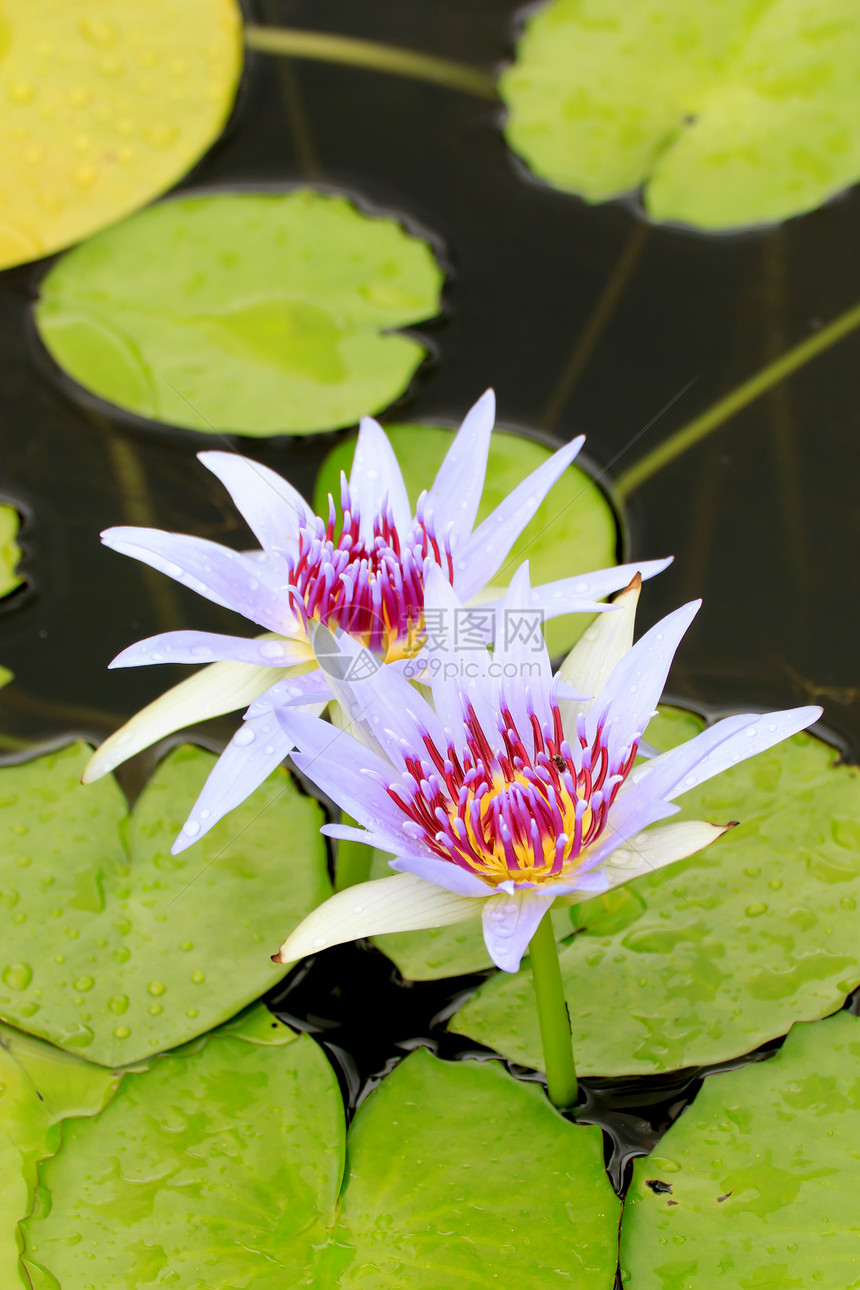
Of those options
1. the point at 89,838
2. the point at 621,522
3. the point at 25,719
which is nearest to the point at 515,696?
the point at 89,838

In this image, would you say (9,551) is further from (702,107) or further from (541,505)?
(702,107)

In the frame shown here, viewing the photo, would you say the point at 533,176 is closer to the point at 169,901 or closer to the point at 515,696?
the point at 515,696

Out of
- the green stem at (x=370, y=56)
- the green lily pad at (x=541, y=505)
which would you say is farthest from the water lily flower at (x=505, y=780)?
the green stem at (x=370, y=56)

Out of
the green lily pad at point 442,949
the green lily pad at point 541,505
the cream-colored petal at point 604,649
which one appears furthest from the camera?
the green lily pad at point 541,505

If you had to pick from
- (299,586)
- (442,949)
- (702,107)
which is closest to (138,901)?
(442,949)

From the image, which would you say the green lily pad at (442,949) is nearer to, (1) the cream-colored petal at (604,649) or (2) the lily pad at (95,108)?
(1) the cream-colored petal at (604,649)

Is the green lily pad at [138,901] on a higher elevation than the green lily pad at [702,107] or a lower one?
lower

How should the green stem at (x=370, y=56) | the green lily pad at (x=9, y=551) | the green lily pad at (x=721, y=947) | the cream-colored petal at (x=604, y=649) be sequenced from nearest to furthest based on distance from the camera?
the cream-colored petal at (x=604, y=649), the green lily pad at (x=721, y=947), the green lily pad at (x=9, y=551), the green stem at (x=370, y=56)
